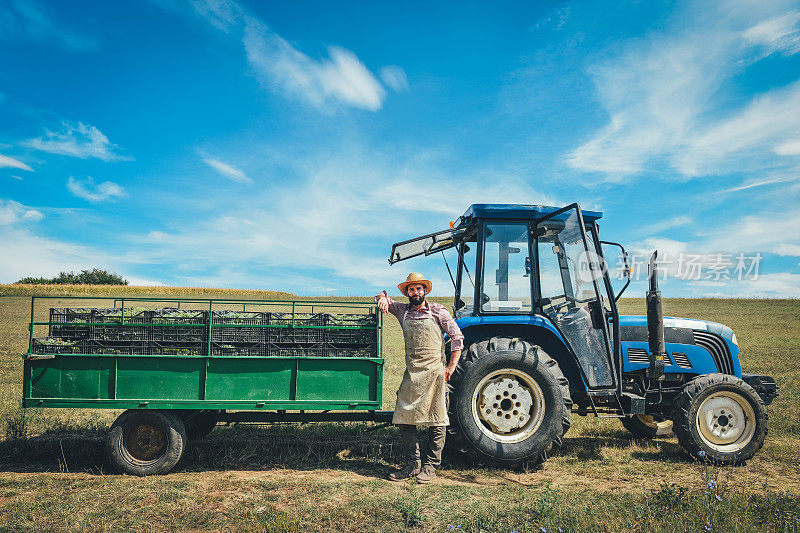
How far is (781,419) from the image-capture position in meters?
8.19

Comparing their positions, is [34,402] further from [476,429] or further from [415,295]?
[476,429]

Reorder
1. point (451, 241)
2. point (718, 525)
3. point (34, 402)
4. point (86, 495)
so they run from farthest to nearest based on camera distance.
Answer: point (451, 241)
point (34, 402)
point (86, 495)
point (718, 525)

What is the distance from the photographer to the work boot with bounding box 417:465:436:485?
5.47 metres

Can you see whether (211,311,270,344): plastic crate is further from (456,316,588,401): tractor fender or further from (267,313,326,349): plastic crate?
(456,316,588,401): tractor fender

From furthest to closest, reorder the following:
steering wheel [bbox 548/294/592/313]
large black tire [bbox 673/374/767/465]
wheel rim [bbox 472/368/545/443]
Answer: steering wheel [bbox 548/294/592/313] < large black tire [bbox 673/374/767/465] < wheel rim [bbox 472/368/545/443]

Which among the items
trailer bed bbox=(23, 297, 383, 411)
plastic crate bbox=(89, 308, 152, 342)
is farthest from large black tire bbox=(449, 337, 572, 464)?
plastic crate bbox=(89, 308, 152, 342)

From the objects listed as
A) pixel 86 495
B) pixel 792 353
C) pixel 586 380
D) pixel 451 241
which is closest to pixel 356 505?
pixel 86 495

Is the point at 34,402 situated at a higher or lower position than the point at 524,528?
higher

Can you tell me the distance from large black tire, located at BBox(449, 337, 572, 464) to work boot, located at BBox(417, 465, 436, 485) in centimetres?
39

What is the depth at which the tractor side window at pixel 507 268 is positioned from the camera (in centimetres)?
628

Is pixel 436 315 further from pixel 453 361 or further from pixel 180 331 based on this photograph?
pixel 180 331

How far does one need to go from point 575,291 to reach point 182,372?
4.92m

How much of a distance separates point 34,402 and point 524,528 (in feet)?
17.9

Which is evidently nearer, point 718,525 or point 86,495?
point 718,525
